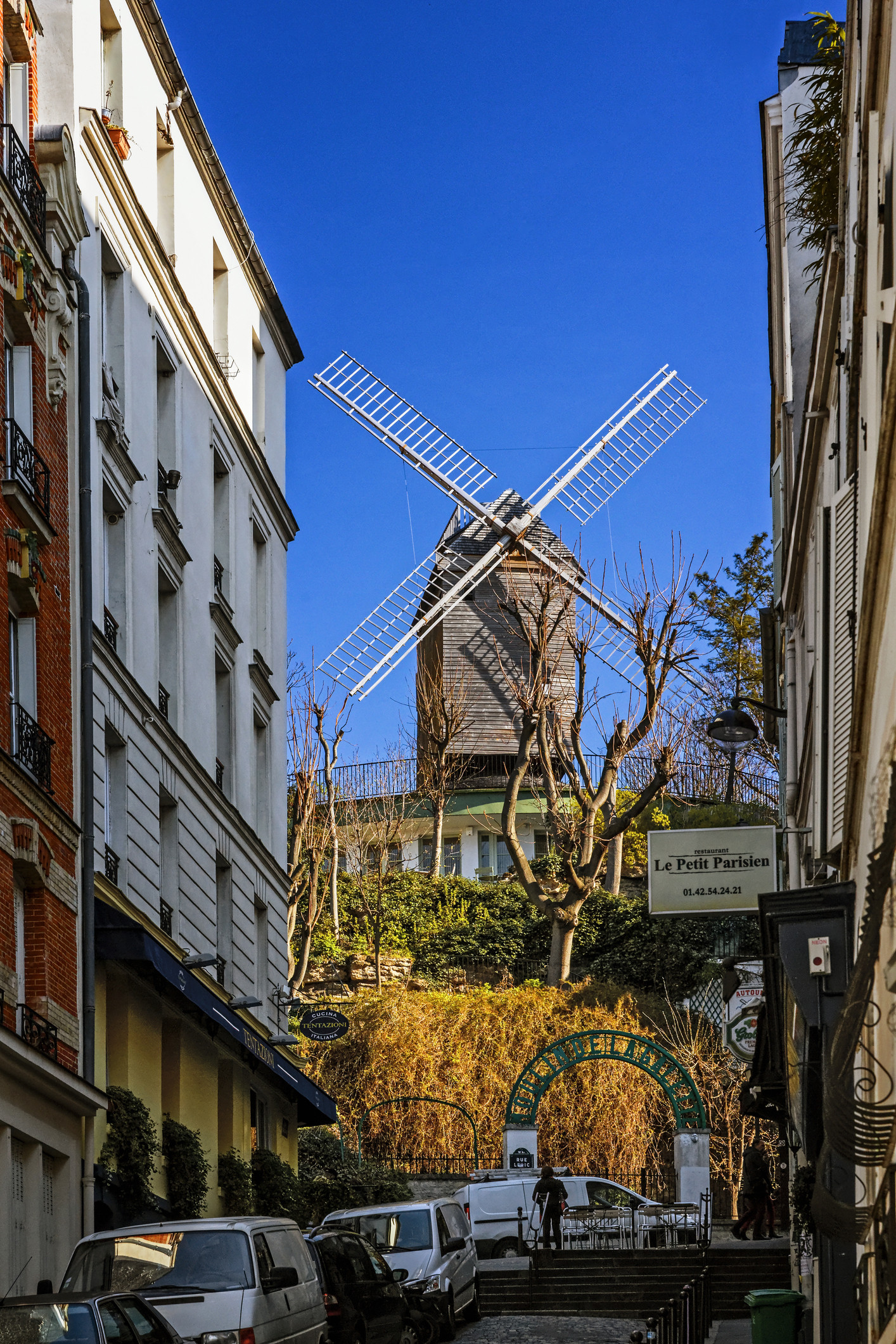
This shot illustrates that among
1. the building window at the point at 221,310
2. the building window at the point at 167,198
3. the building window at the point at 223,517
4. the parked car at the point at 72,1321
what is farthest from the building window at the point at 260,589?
the parked car at the point at 72,1321

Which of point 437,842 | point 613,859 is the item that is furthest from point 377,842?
point 613,859

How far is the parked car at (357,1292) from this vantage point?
16.4 m

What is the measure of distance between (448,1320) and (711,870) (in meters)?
6.33

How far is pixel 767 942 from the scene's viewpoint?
1852 cm

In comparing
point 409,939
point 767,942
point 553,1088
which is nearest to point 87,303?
point 767,942

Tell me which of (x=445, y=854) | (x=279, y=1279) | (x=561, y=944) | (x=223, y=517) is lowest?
(x=279, y=1279)

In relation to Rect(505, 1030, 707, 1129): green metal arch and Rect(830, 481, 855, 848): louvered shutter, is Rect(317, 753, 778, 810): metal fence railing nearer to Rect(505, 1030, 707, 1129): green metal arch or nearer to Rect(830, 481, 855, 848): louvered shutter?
Rect(505, 1030, 707, 1129): green metal arch

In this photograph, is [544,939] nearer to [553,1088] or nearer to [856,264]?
[553,1088]

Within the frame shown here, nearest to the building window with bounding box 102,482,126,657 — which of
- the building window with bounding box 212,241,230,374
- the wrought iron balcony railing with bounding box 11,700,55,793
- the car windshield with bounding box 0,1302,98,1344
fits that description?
the wrought iron balcony railing with bounding box 11,700,55,793

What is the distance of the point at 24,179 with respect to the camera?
68.1 feet

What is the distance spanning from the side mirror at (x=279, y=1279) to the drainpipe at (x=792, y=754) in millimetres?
9393

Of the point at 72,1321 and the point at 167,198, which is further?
the point at 167,198

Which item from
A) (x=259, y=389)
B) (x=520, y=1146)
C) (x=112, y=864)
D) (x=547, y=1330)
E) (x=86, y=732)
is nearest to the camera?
(x=86, y=732)

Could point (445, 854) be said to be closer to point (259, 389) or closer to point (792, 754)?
point (259, 389)
